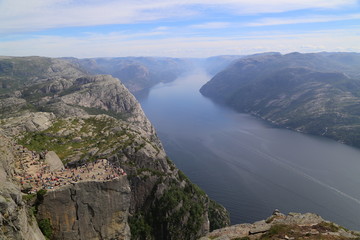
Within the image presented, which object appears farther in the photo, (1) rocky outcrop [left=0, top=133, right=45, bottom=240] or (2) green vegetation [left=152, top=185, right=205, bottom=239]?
(2) green vegetation [left=152, top=185, right=205, bottom=239]

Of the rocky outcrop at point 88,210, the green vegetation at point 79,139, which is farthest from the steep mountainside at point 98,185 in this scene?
the green vegetation at point 79,139

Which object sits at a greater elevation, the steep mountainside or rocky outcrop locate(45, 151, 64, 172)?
rocky outcrop locate(45, 151, 64, 172)

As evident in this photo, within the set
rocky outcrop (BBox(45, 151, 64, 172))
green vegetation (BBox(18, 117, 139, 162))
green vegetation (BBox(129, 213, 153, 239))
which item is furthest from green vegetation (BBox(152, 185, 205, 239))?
rocky outcrop (BBox(45, 151, 64, 172))

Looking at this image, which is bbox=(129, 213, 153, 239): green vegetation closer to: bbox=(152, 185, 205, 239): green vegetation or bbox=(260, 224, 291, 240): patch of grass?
bbox=(152, 185, 205, 239): green vegetation

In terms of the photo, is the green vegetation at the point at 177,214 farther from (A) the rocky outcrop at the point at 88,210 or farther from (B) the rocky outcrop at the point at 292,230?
(B) the rocky outcrop at the point at 292,230

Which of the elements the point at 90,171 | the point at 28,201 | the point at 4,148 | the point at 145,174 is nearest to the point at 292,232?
the point at 90,171

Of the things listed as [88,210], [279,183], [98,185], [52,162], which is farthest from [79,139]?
[279,183]
